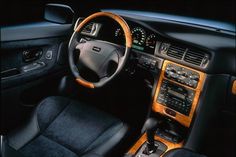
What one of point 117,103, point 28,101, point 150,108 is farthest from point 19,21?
point 150,108

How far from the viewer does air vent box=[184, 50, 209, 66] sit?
6.93 feet

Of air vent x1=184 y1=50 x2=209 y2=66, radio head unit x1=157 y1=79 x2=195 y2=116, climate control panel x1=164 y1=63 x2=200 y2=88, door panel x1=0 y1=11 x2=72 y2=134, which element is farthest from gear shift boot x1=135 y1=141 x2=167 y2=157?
door panel x1=0 y1=11 x2=72 y2=134

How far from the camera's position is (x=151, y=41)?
2.39 meters

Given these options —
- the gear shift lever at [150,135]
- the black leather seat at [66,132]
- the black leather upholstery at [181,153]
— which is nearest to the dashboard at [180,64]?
the gear shift lever at [150,135]

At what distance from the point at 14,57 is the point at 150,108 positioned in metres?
1.05

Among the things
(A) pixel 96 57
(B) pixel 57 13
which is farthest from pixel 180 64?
(B) pixel 57 13

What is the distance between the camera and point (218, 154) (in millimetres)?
2396

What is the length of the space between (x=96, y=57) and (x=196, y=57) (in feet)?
2.18

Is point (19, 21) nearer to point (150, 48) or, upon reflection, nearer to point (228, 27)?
point (150, 48)

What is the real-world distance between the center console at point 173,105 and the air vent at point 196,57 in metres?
0.05

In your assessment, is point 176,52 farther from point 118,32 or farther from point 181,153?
point 181,153

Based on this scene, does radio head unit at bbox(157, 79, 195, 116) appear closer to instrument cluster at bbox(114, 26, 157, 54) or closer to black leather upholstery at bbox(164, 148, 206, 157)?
instrument cluster at bbox(114, 26, 157, 54)

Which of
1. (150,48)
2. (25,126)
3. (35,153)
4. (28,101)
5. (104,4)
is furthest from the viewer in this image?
(104,4)

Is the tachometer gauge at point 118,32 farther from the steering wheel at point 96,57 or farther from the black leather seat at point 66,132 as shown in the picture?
the black leather seat at point 66,132
